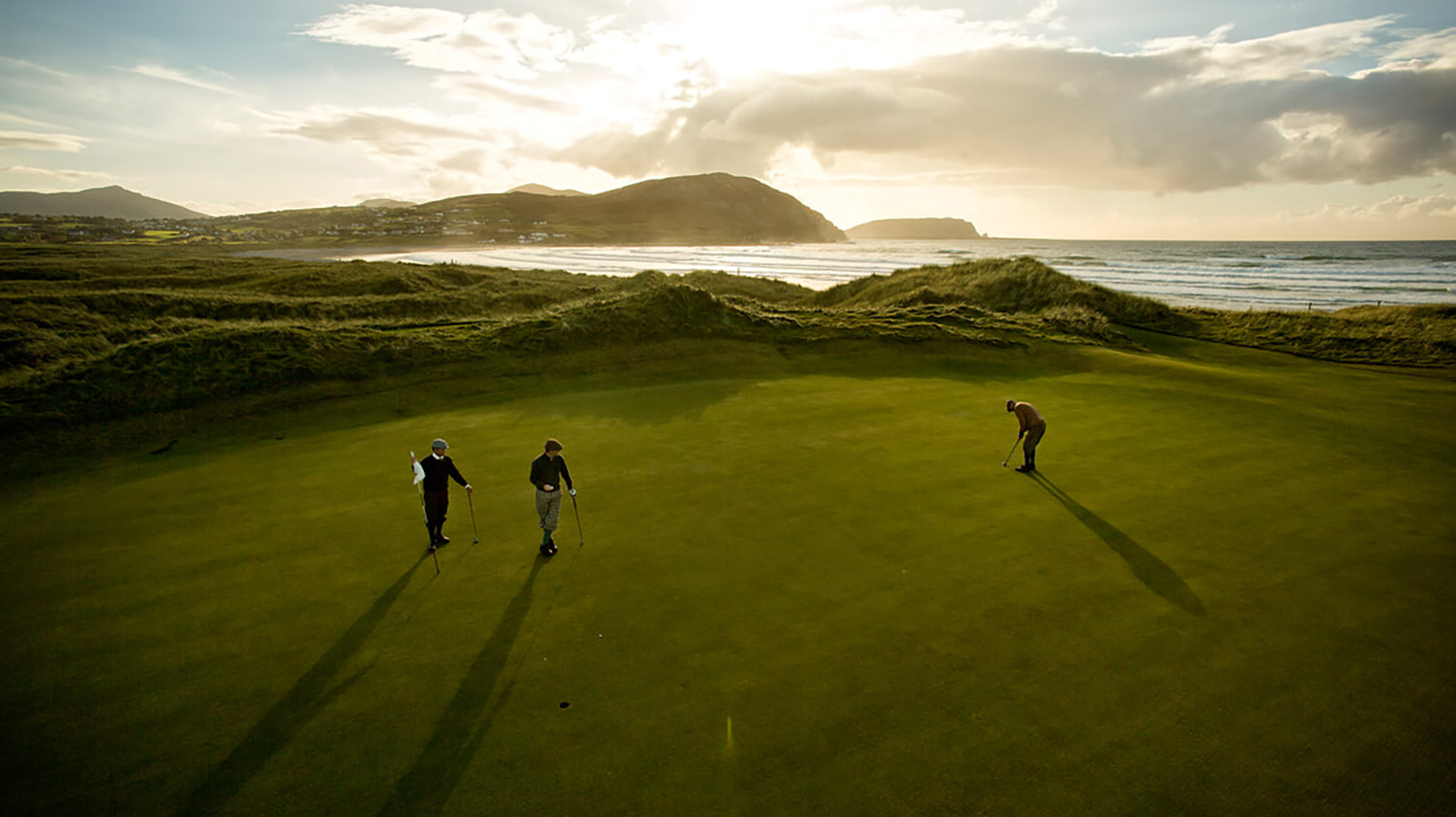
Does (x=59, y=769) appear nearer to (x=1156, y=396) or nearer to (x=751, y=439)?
(x=751, y=439)

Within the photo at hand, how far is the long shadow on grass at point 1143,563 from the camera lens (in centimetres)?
959

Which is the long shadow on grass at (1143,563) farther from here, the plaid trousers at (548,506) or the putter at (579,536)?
the plaid trousers at (548,506)

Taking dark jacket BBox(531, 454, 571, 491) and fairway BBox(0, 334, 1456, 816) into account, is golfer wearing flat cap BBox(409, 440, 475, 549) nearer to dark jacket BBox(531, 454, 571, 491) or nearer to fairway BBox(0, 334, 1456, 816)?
fairway BBox(0, 334, 1456, 816)

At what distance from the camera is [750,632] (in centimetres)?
875

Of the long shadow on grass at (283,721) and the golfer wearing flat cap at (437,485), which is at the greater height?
the golfer wearing flat cap at (437,485)

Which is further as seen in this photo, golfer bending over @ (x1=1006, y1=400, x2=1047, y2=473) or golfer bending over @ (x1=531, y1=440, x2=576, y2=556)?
golfer bending over @ (x1=1006, y1=400, x2=1047, y2=473)

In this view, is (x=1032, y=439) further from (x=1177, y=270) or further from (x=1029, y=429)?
(x=1177, y=270)

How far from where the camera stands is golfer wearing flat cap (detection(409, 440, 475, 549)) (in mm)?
10789

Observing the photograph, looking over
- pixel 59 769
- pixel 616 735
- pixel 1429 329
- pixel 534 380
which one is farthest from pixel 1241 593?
pixel 1429 329

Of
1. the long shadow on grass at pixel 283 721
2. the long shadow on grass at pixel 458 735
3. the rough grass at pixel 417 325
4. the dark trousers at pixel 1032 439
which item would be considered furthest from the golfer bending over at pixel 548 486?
the rough grass at pixel 417 325

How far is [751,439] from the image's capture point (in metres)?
17.2

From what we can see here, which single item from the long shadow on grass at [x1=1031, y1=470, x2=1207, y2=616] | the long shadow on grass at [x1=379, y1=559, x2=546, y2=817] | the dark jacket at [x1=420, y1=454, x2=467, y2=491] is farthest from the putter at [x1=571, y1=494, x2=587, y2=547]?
the long shadow on grass at [x1=1031, y1=470, x2=1207, y2=616]

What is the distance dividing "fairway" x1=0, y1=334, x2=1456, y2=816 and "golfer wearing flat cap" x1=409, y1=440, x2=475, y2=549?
2.18ft

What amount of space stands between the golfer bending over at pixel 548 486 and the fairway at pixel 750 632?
58 centimetres
